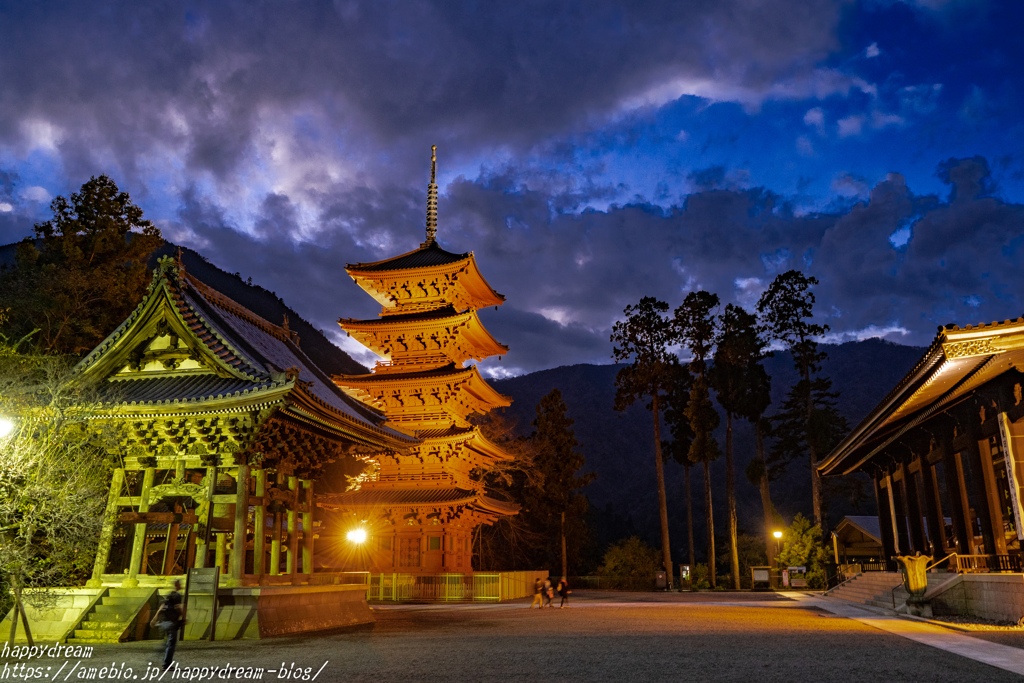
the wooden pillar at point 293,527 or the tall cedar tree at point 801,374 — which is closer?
the wooden pillar at point 293,527

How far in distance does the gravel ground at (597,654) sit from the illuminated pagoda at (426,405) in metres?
13.5

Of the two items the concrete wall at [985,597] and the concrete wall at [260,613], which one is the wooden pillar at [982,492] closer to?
the concrete wall at [985,597]

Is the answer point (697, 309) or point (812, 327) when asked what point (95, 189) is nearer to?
point (697, 309)

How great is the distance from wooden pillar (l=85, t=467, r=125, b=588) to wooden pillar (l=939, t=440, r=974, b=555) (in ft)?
62.8

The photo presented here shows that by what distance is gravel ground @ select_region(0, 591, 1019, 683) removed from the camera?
861 centimetres

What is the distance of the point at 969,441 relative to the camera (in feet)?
55.4

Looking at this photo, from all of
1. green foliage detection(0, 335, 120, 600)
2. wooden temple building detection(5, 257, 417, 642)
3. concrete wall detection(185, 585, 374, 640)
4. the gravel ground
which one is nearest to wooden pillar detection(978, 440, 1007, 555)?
the gravel ground

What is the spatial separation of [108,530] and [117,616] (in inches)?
77.6

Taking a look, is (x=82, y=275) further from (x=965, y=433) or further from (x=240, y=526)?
(x=965, y=433)

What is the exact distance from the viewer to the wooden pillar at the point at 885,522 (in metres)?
28.4

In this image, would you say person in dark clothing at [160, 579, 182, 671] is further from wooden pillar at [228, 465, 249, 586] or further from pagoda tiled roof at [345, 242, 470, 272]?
pagoda tiled roof at [345, 242, 470, 272]

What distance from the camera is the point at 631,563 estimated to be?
44750 mm

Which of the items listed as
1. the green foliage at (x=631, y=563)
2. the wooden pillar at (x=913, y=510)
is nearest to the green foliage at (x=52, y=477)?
the wooden pillar at (x=913, y=510)

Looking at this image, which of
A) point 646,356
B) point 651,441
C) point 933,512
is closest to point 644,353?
point 646,356
